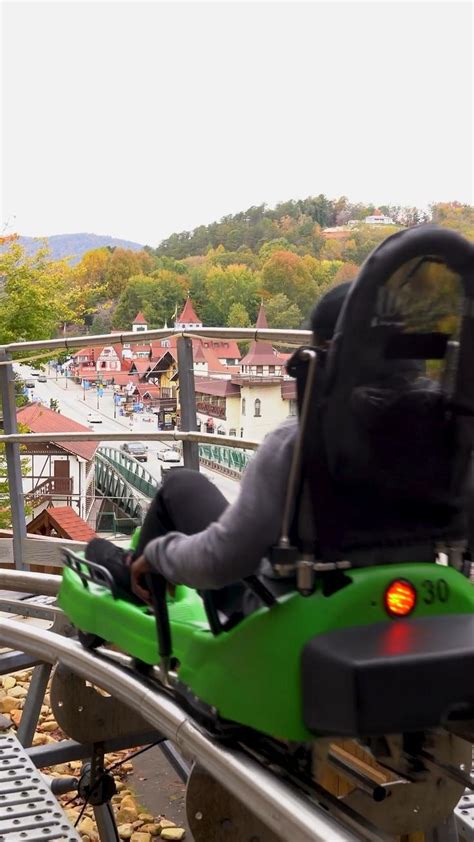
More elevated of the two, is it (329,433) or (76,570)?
(329,433)

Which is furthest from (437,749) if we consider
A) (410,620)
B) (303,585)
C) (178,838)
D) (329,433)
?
(178,838)

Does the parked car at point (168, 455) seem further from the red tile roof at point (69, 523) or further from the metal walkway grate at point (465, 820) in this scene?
the metal walkway grate at point (465, 820)

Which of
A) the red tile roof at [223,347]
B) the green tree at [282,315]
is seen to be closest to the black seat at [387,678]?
the green tree at [282,315]

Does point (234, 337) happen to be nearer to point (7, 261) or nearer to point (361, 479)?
point (361, 479)

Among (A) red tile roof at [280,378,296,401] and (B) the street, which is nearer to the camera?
(A) red tile roof at [280,378,296,401]

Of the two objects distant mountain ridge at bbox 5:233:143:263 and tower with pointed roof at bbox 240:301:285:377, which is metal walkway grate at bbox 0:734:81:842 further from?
distant mountain ridge at bbox 5:233:143:263

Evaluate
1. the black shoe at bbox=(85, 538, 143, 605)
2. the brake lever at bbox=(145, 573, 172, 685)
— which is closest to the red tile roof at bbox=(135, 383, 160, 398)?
the black shoe at bbox=(85, 538, 143, 605)
